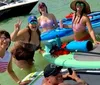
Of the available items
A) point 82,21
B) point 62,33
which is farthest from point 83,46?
point 62,33

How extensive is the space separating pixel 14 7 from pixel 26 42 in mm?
6026

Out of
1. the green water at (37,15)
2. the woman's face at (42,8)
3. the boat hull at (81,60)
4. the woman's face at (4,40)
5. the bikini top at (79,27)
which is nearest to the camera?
the woman's face at (4,40)

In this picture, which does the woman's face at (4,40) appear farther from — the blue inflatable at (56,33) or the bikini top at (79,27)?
the blue inflatable at (56,33)

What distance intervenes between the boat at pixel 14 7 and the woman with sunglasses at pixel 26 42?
576cm

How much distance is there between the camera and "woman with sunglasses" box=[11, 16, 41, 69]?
18.2 feet

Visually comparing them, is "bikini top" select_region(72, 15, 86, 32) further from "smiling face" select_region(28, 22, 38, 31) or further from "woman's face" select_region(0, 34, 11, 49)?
"woman's face" select_region(0, 34, 11, 49)

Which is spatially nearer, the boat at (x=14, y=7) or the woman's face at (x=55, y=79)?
the woman's face at (x=55, y=79)

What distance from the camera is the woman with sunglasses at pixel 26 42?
5539 mm

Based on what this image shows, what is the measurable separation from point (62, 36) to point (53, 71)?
387 centimetres

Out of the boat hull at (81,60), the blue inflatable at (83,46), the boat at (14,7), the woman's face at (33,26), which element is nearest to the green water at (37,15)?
the boat at (14,7)

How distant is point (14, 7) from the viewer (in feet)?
37.7

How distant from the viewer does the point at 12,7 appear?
11.5 meters

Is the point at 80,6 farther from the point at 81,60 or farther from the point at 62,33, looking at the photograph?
the point at 62,33

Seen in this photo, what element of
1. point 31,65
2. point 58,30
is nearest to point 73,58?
point 31,65
